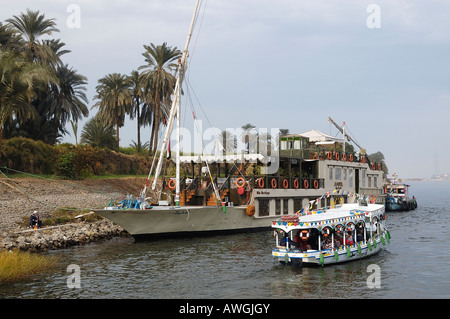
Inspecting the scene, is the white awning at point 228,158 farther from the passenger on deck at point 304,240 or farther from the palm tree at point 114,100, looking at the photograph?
the palm tree at point 114,100

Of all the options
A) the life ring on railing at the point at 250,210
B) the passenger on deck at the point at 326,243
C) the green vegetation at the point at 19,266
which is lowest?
the green vegetation at the point at 19,266

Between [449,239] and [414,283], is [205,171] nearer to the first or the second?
[449,239]

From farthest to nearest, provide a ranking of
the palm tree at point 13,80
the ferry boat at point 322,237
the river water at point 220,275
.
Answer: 1. the palm tree at point 13,80
2. the ferry boat at point 322,237
3. the river water at point 220,275

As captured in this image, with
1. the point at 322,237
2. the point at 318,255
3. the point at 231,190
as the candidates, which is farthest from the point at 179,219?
the point at 318,255

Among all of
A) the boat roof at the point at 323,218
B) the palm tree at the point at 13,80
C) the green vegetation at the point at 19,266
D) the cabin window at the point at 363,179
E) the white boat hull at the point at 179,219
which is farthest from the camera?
the cabin window at the point at 363,179

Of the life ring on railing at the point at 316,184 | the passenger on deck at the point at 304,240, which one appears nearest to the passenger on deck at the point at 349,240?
the passenger on deck at the point at 304,240

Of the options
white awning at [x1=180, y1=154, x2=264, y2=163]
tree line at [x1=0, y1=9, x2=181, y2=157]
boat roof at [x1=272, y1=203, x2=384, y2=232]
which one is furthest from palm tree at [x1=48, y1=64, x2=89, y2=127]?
boat roof at [x1=272, y1=203, x2=384, y2=232]

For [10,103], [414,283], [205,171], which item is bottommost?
[414,283]

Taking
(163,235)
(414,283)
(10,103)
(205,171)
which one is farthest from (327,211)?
(10,103)

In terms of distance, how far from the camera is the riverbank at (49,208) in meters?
27.3

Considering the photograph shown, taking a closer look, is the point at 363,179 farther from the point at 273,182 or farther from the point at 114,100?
the point at 114,100

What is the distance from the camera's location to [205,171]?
39875 mm

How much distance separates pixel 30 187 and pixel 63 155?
21.6 ft
